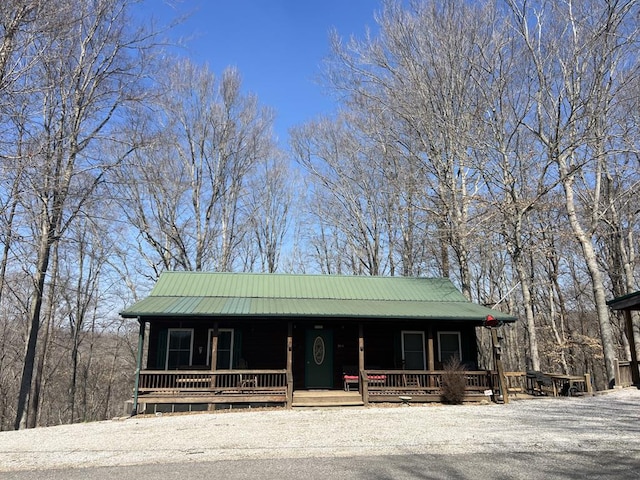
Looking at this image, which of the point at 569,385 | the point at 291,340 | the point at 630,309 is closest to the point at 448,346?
the point at 569,385

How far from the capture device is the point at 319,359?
14.2 meters

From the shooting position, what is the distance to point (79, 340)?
27.1 meters

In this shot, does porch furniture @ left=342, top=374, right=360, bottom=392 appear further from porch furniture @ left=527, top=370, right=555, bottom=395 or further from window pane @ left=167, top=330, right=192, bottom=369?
porch furniture @ left=527, top=370, right=555, bottom=395

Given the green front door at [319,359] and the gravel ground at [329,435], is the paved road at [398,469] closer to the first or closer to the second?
the gravel ground at [329,435]

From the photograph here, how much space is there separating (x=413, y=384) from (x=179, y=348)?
754cm

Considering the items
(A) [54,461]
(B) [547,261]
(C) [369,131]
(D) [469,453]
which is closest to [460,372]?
(D) [469,453]

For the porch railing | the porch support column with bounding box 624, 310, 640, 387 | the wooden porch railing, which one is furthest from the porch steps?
the porch support column with bounding box 624, 310, 640, 387

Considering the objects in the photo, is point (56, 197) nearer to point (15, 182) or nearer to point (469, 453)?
point (15, 182)

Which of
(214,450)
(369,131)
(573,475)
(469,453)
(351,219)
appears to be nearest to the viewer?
(573,475)

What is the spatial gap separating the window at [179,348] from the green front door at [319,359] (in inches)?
151

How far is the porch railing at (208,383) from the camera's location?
12.0 m

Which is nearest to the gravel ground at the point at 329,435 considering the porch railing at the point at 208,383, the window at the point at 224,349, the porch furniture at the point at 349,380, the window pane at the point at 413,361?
the porch railing at the point at 208,383

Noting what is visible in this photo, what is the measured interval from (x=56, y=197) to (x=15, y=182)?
3.31 meters

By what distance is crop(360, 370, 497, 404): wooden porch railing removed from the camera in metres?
12.6
